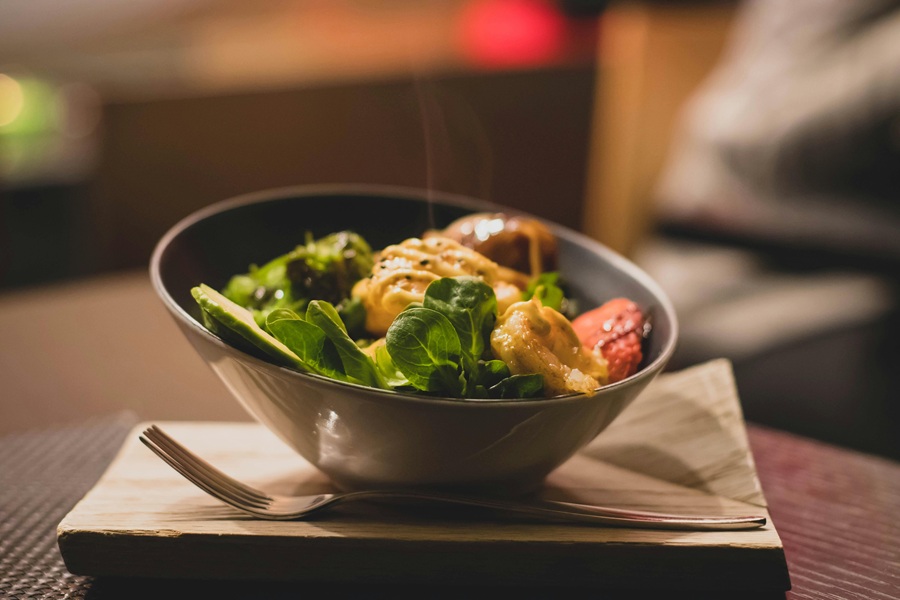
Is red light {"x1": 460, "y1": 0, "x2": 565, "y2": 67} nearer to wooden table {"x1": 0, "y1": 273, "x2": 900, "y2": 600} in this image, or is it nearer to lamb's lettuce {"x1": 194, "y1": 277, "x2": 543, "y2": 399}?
wooden table {"x1": 0, "y1": 273, "x2": 900, "y2": 600}

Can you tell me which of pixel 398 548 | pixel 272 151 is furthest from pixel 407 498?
pixel 272 151

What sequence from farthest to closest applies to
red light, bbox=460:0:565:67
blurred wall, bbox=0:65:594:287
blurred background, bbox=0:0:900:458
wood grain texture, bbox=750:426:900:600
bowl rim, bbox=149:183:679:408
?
red light, bbox=460:0:565:67 < blurred wall, bbox=0:65:594:287 < blurred background, bbox=0:0:900:458 < wood grain texture, bbox=750:426:900:600 < bowl rim, bbox=149:183:679:408

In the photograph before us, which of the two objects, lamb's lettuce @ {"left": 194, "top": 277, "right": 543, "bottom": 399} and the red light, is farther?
the red light

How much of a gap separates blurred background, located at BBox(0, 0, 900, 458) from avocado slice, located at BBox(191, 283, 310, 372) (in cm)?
36

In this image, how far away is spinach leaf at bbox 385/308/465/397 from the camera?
1.83 feet

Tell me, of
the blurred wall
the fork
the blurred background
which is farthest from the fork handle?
the blurred wall

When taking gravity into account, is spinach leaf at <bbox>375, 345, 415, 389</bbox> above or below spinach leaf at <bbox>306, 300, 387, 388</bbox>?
below

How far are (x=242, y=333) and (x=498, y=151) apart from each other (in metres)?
2.29

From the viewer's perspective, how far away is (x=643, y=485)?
689 mm

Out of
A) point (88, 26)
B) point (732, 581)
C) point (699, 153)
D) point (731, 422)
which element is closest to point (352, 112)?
point (699, 153)

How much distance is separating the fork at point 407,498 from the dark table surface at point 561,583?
0.16ft

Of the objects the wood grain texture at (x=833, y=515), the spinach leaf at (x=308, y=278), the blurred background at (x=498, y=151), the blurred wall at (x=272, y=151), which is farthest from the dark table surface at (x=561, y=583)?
the blurred wall at (x=272, y=151)

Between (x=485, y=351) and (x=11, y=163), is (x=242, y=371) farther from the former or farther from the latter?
(x=11, y=163)

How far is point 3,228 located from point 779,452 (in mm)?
2422
